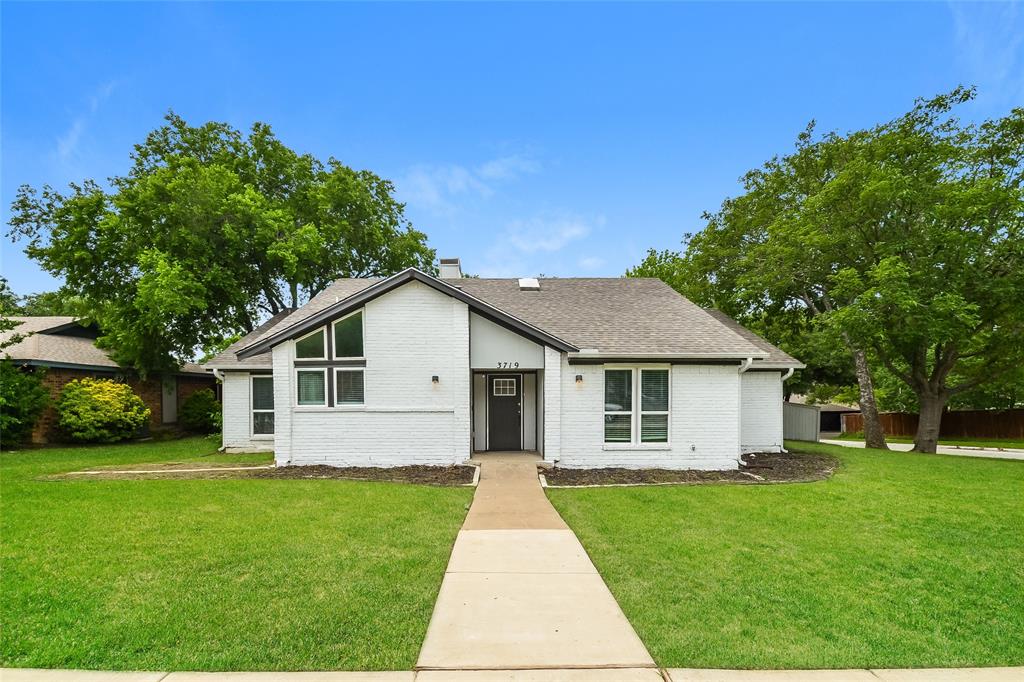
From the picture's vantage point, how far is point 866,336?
14.5 meters

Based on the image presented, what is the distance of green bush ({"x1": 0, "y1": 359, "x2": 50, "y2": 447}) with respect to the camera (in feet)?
47.6

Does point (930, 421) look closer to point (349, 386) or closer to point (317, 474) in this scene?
point (349, 386)

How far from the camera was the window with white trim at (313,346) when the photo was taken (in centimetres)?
1112

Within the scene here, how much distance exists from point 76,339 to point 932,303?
102ft

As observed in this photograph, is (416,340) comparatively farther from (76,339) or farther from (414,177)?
(76,339)

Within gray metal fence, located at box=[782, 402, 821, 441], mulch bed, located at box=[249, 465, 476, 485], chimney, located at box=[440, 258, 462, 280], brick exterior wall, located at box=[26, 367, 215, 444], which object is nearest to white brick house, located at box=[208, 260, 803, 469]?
mulch bed, located at box=[249, 465, 476, 485]

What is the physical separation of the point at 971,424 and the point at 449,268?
35539mm

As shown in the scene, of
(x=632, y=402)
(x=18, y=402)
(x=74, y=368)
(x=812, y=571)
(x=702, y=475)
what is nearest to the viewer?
(x=812, y=571)

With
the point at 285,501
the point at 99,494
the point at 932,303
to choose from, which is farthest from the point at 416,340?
the point at 932,303

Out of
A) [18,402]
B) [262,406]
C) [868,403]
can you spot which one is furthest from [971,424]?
[18,402]

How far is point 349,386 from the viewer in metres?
11.2

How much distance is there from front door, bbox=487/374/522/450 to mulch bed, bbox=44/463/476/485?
205 centimetres

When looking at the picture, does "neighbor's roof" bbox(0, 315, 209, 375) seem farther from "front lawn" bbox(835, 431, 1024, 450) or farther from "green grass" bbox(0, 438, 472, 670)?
"front lawn" bbox(835, 431, 1024, 450)

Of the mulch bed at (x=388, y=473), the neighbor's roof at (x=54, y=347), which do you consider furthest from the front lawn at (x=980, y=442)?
the neighbor's roof at (x=54, y=347)
